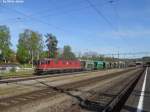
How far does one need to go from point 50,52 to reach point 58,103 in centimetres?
13691

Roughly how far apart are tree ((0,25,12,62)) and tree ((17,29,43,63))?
812 cm

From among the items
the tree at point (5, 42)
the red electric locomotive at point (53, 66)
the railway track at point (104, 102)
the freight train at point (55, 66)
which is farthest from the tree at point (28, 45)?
the railway track at point (104, 102)

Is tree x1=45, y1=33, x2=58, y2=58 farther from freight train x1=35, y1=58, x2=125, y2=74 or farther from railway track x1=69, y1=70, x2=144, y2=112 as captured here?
railway track x1=69, y1=70, x2=144, y2=112

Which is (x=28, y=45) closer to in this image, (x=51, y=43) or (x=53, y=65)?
(x=51, y=43)

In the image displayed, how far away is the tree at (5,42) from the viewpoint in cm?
12088

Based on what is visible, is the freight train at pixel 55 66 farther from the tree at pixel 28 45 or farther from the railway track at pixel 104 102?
the tree at pixel 28 45

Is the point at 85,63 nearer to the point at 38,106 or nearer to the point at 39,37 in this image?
the point at 39,37

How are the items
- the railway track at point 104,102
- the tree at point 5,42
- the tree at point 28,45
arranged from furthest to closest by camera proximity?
the tree at point 28,45
the tree at point 5,42
the railway track at point 104,102

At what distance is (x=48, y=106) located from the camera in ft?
51.7

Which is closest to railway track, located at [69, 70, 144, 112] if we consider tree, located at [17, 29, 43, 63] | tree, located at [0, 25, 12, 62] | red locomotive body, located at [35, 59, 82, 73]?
red locomotive body, located at [35, 59, 82, 73]

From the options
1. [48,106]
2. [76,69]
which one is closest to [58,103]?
[48,106]

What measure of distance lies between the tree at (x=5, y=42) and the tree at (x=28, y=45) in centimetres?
812

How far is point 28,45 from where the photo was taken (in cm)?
13250

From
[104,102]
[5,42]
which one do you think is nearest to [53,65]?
[104,102]
